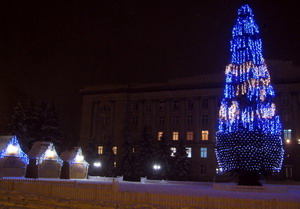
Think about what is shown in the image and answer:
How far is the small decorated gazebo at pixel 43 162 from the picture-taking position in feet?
127

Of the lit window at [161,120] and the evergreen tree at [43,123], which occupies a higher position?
the lit window at [161,120]

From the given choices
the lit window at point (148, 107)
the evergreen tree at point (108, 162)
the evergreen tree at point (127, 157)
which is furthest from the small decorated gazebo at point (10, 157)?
the lit window at point (148, 107)

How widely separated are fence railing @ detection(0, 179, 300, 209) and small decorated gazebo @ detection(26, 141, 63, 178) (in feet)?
50.5

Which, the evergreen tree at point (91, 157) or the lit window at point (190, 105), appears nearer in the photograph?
the evergreen tree at point (91, 157)

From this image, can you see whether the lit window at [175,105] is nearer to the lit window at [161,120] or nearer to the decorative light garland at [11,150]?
the lit window at [161,120]

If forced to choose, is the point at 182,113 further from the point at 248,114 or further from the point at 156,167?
the point at 248,114

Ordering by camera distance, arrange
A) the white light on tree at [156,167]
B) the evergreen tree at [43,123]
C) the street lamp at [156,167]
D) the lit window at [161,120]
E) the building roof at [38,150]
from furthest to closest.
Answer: the lit window at [161,120], the evergreen tree at [43,123], the white light on tree at [156,167], the street lamp at [156,167], the building roof at [38,150]

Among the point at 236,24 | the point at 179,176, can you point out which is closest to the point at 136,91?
the point at 179,176

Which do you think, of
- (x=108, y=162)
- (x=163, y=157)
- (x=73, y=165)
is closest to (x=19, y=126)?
(x=73, y=165)

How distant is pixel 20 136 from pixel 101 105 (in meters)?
25.4

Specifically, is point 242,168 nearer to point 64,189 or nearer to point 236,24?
point 236,24

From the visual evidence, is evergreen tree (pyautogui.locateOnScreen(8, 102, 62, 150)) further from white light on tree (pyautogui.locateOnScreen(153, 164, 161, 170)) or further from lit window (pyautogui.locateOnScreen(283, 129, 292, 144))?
lit window (pyautogui.locateOnScreen(283, 129, 292, 144))

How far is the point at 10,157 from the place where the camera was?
37.6 m

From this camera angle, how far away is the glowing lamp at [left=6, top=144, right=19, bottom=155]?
123ft
